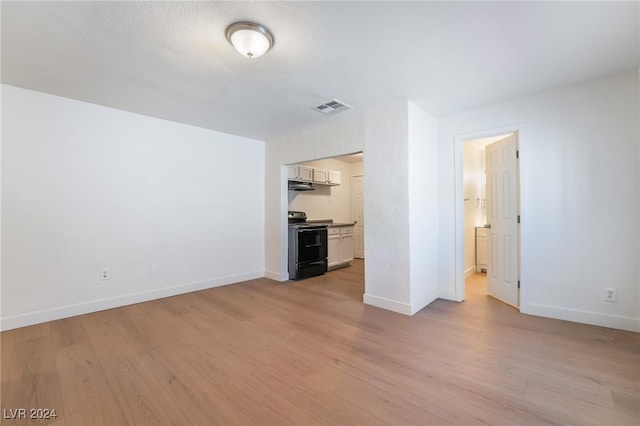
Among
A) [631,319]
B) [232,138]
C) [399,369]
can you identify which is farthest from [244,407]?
[232,138]

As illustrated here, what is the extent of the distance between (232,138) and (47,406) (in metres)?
3.74

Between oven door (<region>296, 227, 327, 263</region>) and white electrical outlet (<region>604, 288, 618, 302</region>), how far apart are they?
3690 millimetres

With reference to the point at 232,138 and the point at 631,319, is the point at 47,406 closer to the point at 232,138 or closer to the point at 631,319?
the point at 232,138

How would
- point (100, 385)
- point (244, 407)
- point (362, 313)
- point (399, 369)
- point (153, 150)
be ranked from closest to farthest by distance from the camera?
point (244, 407) < point (100, 385) < point (399, 369) < point (362, 313) < point (153, 150)

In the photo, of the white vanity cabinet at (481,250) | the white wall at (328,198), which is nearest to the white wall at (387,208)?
the white wall at (328,198)

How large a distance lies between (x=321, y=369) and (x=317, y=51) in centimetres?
241

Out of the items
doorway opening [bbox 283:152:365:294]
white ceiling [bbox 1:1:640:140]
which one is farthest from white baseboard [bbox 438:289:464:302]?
white ceiling [bbox 1:1:640:140]

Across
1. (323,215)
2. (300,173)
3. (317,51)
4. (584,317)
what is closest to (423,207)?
→ (584,317)

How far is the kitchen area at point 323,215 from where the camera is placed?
4.75 meters

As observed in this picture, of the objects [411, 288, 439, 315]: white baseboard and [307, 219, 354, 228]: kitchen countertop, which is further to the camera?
[307, 219, 354, 228]: kitchen countertop

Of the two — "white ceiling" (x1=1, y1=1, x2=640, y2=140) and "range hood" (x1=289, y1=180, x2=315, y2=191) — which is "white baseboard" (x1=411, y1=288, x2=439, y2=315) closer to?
"white ceiling" (x1=1, y1=1, x2=640, y2=140)

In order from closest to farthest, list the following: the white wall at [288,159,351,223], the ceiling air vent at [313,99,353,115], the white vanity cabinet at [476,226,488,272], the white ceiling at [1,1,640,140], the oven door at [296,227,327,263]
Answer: the white ceiling at [1,1,640,140] → the ceiling air vent at [313,99,353,115] → the oven door at [296,227,327,263] → the white vanity cabinet at [476,226,488,272] → the white wall at [288,159,351,223]

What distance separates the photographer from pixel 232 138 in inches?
175

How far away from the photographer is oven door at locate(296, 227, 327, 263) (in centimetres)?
470
